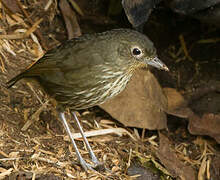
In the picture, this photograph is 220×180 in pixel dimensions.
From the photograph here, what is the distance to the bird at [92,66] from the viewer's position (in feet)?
14.2

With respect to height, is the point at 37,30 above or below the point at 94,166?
above

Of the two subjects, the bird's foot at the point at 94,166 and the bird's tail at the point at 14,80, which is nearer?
the bird's foot at the point at 94,166

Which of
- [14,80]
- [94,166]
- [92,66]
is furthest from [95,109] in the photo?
[92,66]

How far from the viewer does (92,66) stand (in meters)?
4.34

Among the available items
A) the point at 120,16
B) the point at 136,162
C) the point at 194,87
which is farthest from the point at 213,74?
the point at 136,162

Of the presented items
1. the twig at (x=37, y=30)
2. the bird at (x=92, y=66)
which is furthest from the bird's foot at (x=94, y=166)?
the twig at (x=37, y=30)

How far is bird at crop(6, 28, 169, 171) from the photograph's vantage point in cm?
434

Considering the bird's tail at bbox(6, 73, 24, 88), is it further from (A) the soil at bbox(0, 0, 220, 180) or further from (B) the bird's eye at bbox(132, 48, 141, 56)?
(B) the bird's eye at bbox(132, 48, 141, 56)

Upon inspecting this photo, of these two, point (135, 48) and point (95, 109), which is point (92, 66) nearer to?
point (135, 48)

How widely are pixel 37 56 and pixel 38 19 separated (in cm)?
65

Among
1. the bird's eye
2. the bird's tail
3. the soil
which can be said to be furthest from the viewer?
the bird's tail

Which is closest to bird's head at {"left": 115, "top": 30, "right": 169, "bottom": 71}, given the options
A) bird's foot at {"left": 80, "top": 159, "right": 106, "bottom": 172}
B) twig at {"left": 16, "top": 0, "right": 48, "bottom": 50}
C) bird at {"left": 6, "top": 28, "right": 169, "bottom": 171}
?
bird at {"left": 6, "top": 28, "right": 169, "bottom": 171}

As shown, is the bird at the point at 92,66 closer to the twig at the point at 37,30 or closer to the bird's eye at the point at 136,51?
the bird's eye at the point at 136,51

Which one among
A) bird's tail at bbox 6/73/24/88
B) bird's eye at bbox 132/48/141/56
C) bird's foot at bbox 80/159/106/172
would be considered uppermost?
bird's eye at bbox 132/48/141/56
